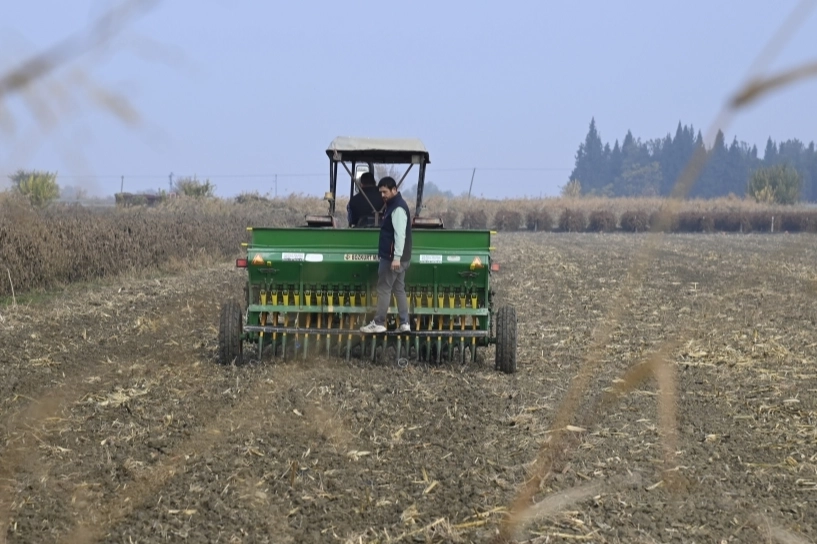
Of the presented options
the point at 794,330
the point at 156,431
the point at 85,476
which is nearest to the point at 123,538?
the point at 85,476

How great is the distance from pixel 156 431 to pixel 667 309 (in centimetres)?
1060

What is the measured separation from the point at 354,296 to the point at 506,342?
1.64m

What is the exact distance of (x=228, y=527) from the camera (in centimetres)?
526

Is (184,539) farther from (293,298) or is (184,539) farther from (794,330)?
(794,330)

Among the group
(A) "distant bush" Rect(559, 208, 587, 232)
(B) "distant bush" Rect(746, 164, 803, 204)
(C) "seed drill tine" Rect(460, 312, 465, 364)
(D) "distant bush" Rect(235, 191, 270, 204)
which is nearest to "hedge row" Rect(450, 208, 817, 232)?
(A) "distant bush" Rect(559, 208, 587, 232)

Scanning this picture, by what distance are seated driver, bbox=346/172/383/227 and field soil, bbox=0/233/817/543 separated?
6.19 ft

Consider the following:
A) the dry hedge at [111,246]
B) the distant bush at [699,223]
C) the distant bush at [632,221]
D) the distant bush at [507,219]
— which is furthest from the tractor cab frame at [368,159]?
the distant bush at [699,223]

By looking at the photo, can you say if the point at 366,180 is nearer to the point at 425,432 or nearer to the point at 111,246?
the point at 425,432

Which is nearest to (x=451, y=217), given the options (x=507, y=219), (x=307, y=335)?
(x=507, y=219)

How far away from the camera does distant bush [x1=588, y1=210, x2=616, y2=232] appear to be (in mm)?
55625

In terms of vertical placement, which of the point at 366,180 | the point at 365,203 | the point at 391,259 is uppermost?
the point at 366,180

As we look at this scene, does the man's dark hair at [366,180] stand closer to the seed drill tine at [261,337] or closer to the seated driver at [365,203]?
the seated driver at [365,203]

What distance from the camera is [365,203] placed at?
1125 centimetres

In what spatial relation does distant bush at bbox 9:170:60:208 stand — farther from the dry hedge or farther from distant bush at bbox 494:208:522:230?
distant bush at bbox 494:208:522:230
